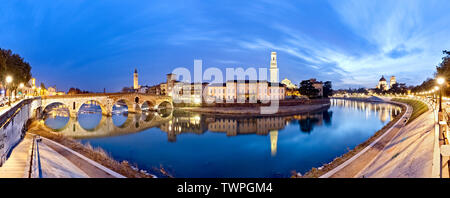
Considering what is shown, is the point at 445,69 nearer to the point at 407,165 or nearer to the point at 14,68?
the point at 407,165

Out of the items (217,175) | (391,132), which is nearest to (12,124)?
(217,175)

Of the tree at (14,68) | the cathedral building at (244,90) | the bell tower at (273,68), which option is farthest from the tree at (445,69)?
the bell tower at (273,68)

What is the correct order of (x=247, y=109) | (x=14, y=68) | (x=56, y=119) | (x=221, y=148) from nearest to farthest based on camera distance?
(x=221, y=148), (x=14, y=68), (x=56, y=119), (x=247, y=109)

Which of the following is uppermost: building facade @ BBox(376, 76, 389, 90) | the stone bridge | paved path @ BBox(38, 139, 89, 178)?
building facade @ BBox(376, 76, 389, 90)

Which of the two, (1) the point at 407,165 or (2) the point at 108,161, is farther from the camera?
(2) the point at 108,161

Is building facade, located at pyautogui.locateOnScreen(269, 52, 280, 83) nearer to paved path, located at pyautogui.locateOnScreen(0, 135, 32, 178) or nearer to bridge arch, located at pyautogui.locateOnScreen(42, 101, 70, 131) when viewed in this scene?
bridge arch, located at pyautogui.locateOnScreen(42, 101, 70, 131)

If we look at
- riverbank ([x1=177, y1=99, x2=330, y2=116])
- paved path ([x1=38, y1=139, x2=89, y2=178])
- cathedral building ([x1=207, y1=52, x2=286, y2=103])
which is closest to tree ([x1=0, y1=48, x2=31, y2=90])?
paved path ([x1=38, y1=139, x2=89, y2=178])

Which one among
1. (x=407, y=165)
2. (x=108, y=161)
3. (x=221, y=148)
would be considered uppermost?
(x=407, y=165)

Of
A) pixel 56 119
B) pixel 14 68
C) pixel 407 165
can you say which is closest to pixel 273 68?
pixel 56 119

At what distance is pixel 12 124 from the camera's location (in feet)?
46.3

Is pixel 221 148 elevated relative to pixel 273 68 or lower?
lower

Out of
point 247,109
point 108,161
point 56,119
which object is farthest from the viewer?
point 247,109
